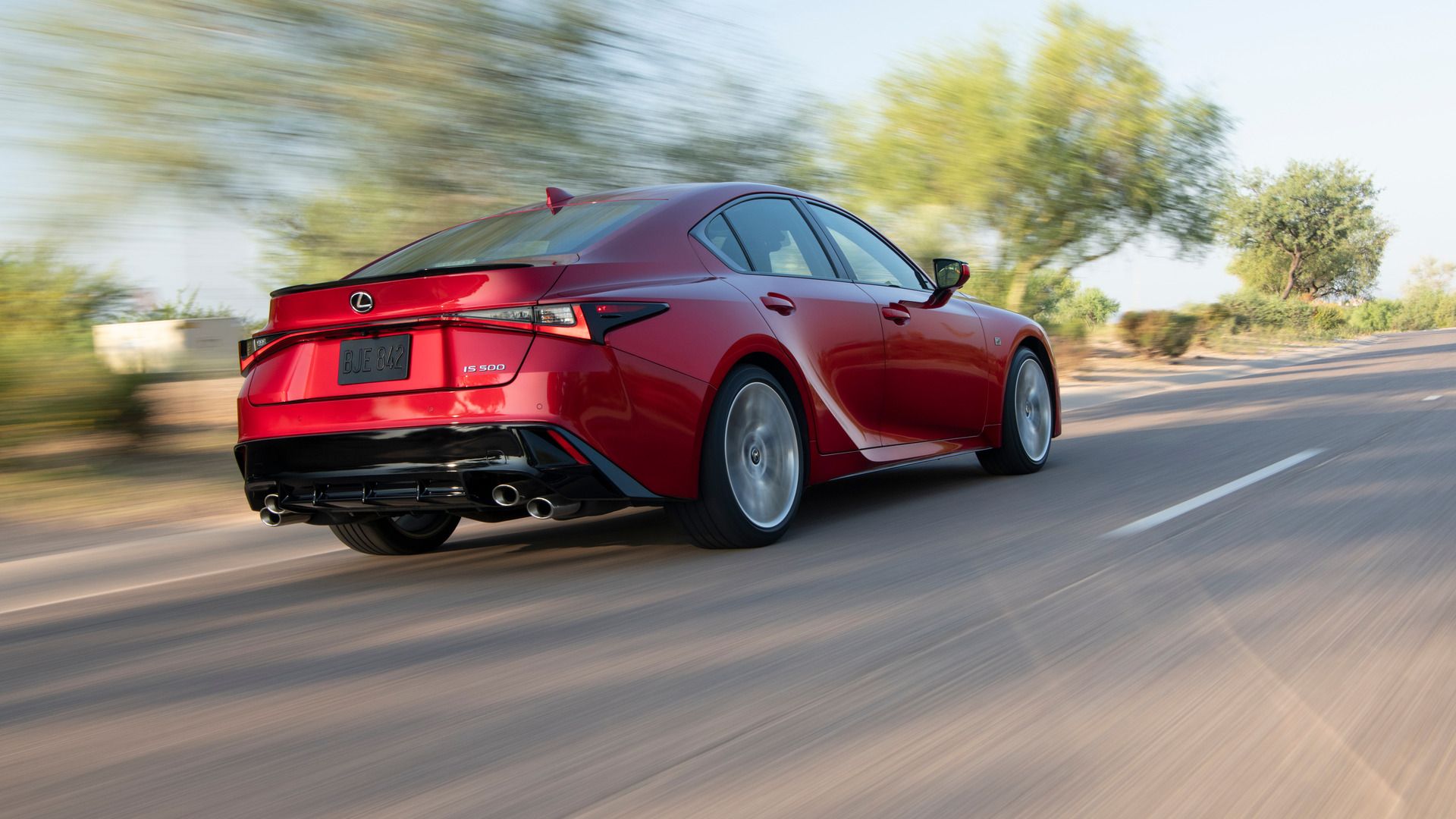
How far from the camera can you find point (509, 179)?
12.4 meters

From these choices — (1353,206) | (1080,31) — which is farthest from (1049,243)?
(1353,206)

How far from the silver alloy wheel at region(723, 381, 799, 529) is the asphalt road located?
25 cm

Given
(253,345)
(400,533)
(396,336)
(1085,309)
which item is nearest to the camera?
(396,336)

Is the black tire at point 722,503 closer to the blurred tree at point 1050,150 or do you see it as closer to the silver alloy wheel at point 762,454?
A: the silver alloy wheel at point 762,454

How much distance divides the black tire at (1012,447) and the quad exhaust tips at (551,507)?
3.51 meters

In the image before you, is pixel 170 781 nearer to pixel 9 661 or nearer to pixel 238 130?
pixel 9 661

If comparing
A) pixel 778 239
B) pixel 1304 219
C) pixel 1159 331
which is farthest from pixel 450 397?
pixel 1304 219

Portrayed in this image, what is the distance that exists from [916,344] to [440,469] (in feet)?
9.56

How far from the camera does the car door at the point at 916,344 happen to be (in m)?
6.64

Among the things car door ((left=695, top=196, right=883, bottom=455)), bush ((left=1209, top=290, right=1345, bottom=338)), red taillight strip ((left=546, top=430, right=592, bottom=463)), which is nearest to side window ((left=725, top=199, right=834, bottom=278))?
car door ((left=695, top=196, right=883, bottom=455))

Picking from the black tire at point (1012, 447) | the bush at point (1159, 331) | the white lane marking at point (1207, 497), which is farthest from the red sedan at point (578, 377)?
the bush at point (1159, 331)

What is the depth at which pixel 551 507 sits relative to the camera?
480 cm

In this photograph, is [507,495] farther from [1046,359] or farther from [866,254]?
[1046,359]

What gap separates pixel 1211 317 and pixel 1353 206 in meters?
43.3
